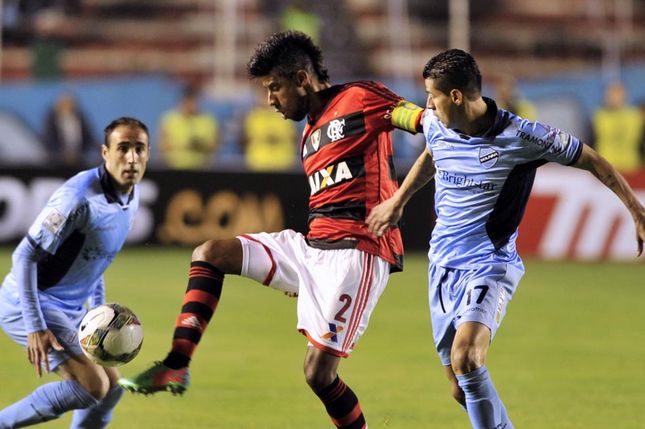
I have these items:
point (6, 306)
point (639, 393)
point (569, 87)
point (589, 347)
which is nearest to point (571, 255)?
point (569, 87)

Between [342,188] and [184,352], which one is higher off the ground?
[342,188]

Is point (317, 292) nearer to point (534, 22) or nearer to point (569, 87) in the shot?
point (569, 87)

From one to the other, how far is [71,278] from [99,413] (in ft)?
2.31

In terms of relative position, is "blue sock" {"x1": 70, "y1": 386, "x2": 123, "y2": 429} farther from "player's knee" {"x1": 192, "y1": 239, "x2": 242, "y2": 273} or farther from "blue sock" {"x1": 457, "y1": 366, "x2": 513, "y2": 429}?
"blue sock" {"x1": 457, "y1": 366, "x2": 513, "y2": 429}

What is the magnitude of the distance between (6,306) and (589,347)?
5.45 metres

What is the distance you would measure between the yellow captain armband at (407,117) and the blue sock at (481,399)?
127 cm

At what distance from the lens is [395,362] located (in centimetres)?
905

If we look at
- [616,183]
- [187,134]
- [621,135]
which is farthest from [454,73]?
[621,135]

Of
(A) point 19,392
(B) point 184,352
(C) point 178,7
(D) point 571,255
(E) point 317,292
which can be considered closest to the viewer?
(B) point 184,352

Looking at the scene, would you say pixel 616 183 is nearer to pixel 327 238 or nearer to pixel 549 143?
pixel 549 143

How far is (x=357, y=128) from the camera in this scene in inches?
236

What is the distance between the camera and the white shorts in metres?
5.76

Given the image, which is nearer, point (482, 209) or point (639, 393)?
point (482, 209)

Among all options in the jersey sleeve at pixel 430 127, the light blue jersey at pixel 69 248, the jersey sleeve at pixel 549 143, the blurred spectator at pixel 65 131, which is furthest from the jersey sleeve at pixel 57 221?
the blurred spectator at pixel 65 131
